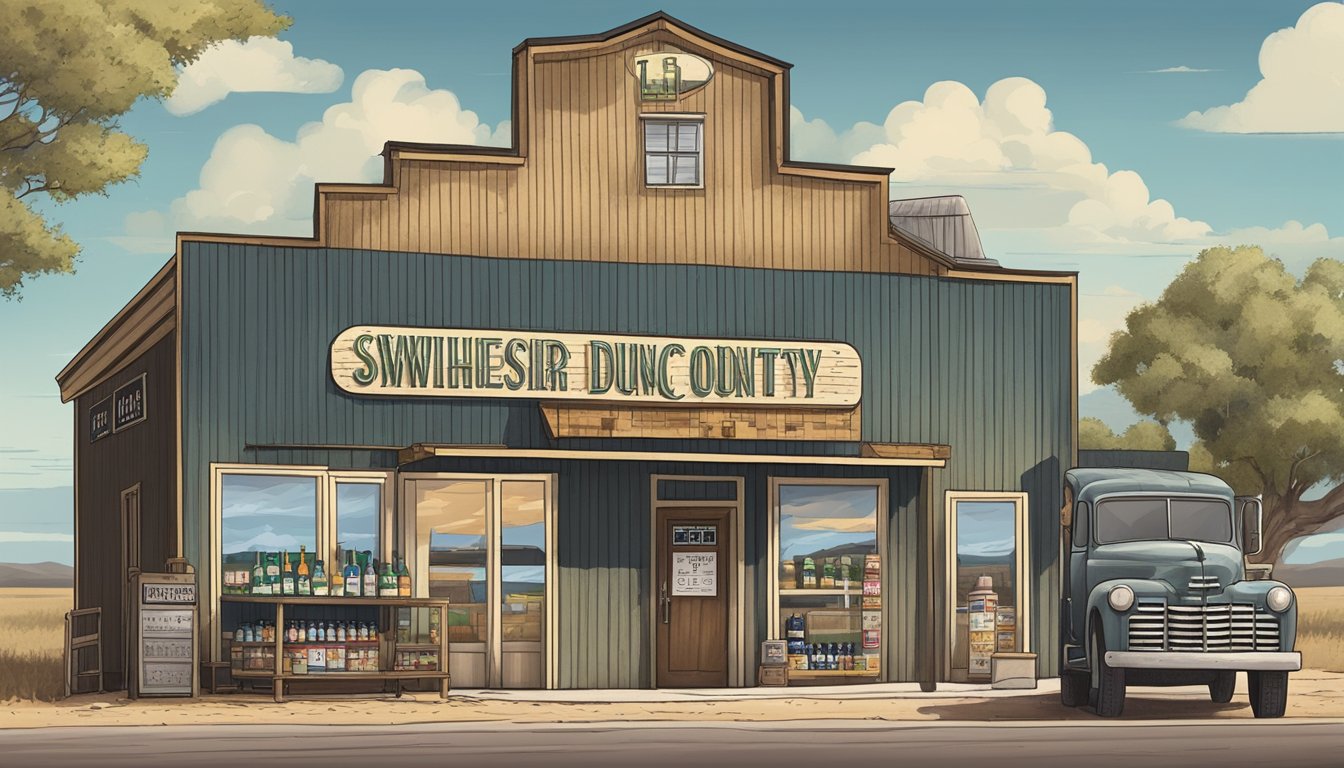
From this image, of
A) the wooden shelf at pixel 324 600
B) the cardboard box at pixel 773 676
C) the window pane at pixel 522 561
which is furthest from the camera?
the cardboard box at pixel 773 676

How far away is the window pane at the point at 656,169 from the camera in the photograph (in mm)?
25875

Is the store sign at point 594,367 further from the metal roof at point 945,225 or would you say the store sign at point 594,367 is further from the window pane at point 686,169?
the metal roof at point 945,225

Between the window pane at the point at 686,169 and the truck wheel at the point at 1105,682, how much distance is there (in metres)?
8.42

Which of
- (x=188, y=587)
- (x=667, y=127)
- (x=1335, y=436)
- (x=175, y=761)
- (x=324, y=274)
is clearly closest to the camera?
(x=175, y=761)

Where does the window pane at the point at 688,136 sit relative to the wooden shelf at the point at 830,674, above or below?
above

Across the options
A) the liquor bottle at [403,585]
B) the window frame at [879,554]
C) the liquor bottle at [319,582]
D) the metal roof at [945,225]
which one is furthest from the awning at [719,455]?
the metal roof at [945,225]

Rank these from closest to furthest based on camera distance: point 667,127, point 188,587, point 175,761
Answer: point 175,761 < point 188,587 < point 667,127

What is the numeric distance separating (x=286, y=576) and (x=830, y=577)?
7056mm

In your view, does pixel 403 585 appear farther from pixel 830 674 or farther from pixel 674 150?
pixel 674 150

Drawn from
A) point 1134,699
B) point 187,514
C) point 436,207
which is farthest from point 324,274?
point 1134,699

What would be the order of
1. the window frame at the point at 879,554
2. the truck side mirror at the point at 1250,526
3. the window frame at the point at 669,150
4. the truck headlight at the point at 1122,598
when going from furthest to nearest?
the window frame at the point at 669,150 < the window frame at the point at 879,554 < the truck side mirror at the point at 1250,526 < the truck headlight at the point at 1122,598

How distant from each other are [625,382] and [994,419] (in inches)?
203

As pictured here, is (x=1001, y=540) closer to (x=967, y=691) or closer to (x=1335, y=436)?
(x=967, y=691)

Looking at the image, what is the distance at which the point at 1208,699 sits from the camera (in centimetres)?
2362
